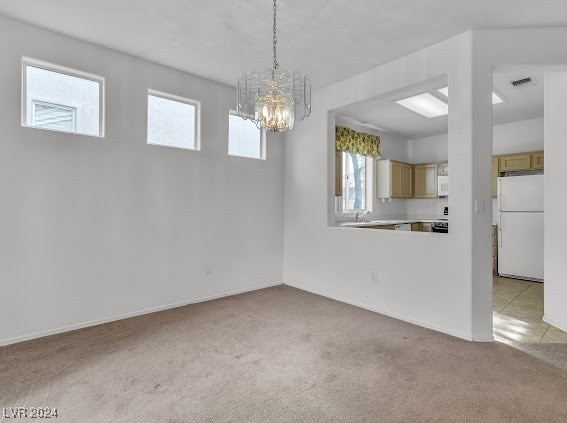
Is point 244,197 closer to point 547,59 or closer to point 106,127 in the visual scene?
point 106,127

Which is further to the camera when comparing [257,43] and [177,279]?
[177,279]

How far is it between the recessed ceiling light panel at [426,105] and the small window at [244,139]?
207cm

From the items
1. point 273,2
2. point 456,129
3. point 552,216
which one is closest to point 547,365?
point 552,216

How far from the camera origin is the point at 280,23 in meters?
2.75

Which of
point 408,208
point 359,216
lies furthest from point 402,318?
point 408,208

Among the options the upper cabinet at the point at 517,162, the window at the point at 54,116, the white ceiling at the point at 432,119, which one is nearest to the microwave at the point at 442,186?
the upper cabinet at the point at 517,162

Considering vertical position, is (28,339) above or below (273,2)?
below

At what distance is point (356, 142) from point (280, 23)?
3.19m

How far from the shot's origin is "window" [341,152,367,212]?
591 cm

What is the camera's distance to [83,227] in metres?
3.09

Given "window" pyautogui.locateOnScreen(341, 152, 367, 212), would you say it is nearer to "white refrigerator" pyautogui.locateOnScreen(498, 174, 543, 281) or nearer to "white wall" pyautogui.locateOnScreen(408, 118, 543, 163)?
"white wall" pyautogui.locateOnScreen(408, 118, 543, 163)

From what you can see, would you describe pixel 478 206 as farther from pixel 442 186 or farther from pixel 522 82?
pixel 442 186

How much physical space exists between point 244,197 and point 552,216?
3396 millimetres

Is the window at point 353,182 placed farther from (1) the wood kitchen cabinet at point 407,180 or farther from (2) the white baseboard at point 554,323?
(2) the white baseboard at point 554,323
